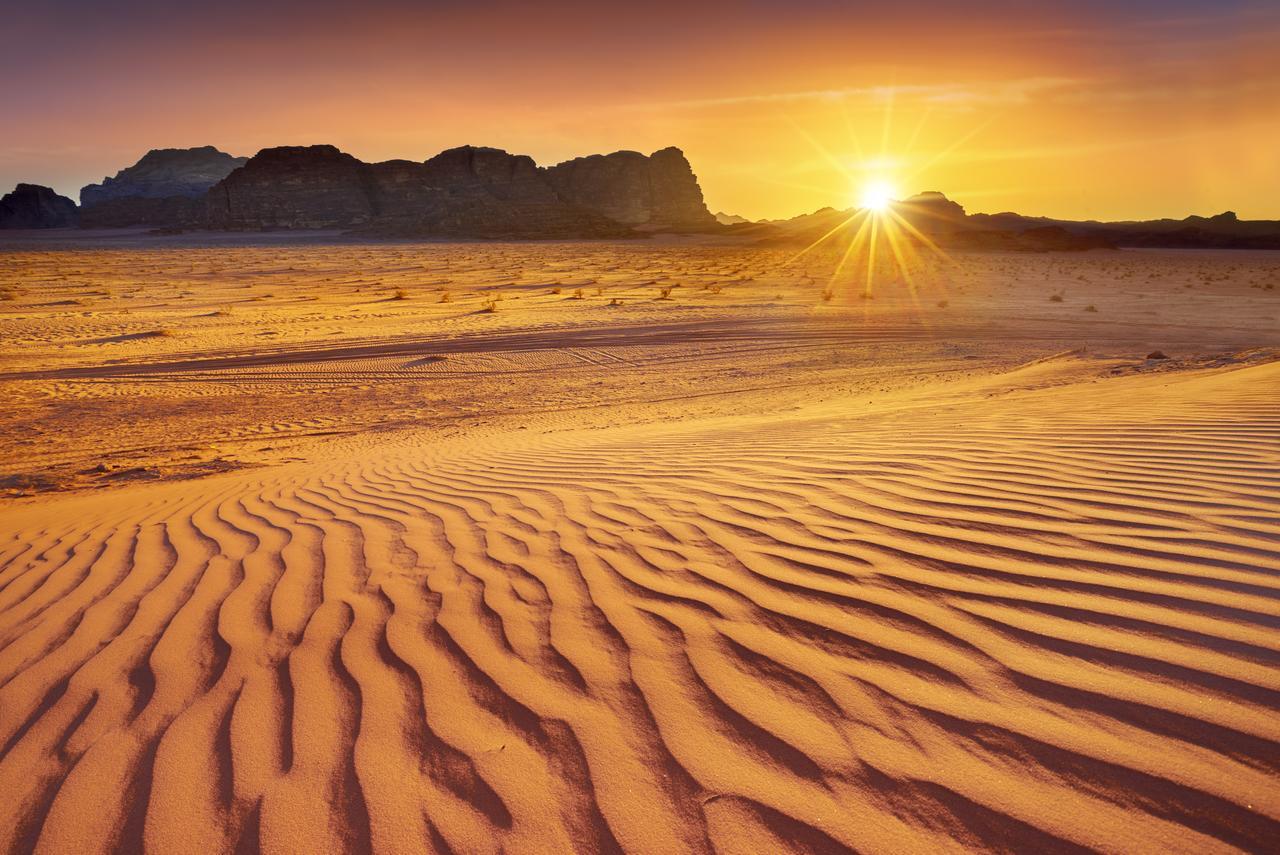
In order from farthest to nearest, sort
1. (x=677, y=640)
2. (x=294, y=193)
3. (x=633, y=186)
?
(x=633, y=186), (x=294, y=193), (x=677, y=640)

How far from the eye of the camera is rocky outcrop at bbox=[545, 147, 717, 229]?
121 m

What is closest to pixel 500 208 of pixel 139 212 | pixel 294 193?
pixel 294 193

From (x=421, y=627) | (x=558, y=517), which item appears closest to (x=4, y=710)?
(x=421, y=627)

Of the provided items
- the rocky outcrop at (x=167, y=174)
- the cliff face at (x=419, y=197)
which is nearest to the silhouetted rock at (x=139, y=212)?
the cliff face at (x=419, y=197)

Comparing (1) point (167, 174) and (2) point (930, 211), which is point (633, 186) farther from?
(1) point (167, 174)

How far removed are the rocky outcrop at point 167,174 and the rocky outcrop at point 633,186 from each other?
6503cm

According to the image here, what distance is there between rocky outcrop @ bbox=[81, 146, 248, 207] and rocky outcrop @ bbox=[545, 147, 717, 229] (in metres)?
65.0

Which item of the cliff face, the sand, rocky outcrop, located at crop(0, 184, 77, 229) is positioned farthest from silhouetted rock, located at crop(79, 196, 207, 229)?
the sand

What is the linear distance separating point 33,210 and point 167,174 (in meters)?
40.3

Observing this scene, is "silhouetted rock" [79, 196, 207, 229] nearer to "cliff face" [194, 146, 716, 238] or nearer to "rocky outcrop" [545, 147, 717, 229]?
"cliff face" [194, 146, 716, 238]

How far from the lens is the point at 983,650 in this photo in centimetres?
197

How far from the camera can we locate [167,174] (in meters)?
148

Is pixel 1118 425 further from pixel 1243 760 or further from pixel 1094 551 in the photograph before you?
pixel 1243 760

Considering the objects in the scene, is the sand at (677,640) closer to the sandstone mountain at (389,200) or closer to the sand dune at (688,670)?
the sand dune at (688,670)
